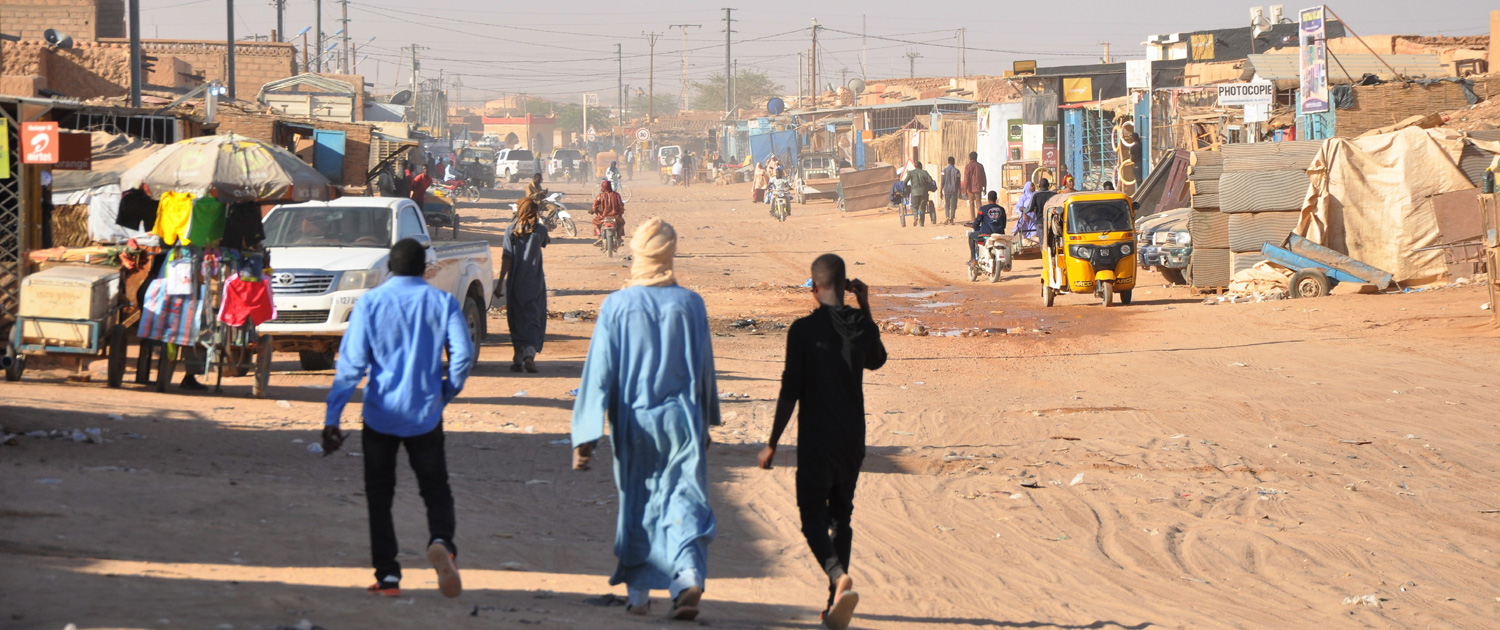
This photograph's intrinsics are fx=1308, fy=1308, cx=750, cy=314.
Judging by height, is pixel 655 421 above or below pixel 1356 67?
below

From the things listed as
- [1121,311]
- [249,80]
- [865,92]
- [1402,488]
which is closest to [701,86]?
[865,92]

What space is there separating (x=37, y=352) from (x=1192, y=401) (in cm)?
945

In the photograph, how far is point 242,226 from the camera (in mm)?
10156

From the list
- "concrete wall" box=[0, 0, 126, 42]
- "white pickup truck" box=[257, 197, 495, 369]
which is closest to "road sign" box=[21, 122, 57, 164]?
"white pickup truck" box=[257, 197, 495, 369]

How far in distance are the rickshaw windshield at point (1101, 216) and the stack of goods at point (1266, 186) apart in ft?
6.25

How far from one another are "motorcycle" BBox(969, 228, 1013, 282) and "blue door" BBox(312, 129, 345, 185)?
11133 mm

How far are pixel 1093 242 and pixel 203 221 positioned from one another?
466 inches

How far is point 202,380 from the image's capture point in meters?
12.0

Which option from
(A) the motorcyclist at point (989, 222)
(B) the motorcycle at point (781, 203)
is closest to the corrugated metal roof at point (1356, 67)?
(A) the motorcyclist at point (989, 222)

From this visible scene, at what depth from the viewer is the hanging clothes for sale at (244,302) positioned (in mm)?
10047

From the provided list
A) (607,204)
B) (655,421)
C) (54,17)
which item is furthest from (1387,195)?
(54,17)

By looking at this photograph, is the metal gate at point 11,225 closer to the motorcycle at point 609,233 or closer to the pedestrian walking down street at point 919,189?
the motorcycle at point 609,233

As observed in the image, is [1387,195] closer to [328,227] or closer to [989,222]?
[989,222]

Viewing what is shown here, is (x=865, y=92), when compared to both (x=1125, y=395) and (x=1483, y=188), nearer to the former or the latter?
(x=1483, y=188)
